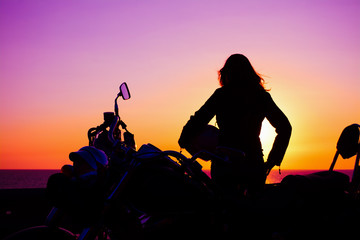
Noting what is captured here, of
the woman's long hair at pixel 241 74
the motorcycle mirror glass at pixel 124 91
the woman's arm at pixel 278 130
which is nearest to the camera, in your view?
the motorcycle mirror glass at pixel 124 91

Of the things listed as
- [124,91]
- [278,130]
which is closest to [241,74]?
[278,130]

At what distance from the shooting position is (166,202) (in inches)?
88.4

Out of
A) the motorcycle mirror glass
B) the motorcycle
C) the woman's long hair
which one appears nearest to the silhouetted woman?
the woman's long hair

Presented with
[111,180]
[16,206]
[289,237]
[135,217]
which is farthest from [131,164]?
[16,206]

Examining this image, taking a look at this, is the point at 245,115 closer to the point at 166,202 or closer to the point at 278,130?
the point at 278,130

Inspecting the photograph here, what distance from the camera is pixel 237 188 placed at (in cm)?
258

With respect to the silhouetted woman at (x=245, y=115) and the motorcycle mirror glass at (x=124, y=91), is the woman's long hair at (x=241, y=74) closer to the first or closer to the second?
the silhouetted woman at (x=245, y=115)

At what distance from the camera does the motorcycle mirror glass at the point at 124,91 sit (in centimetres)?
310

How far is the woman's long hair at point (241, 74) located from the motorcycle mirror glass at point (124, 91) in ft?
3.07

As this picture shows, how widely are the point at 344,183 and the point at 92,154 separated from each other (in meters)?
1.87

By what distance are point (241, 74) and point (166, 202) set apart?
1627 mm

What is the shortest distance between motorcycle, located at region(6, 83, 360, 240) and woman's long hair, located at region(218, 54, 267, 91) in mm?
1127

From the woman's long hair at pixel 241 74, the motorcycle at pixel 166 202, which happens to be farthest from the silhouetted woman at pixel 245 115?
the motorcycle at pixel 166 202

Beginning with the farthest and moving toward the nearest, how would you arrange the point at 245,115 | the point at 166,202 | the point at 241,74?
the point at 241,74
the point at 245,115
the point at 166,202
